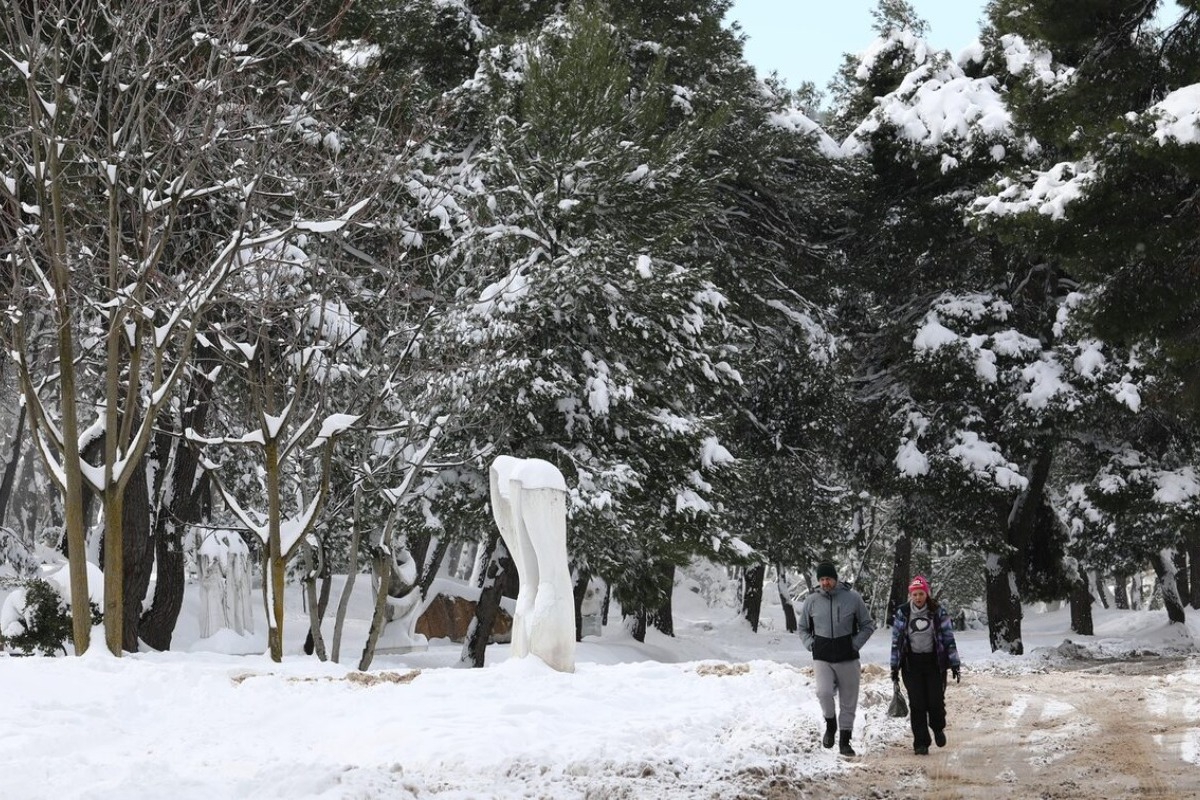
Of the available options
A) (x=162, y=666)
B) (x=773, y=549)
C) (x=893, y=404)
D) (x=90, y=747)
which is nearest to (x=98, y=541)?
A: (x=162, y=666)

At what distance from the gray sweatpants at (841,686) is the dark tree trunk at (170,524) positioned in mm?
12271

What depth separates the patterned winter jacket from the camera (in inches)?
373

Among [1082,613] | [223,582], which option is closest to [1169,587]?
[1082,613]

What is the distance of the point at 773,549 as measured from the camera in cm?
2569

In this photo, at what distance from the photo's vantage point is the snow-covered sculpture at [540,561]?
12.3 metres

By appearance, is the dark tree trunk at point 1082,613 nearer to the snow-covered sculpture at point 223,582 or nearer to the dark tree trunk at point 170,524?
the snow-covered sculpture at point 223,582

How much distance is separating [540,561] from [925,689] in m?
4.45

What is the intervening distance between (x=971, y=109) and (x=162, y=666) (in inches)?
690

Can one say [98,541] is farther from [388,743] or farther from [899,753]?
[899,753]

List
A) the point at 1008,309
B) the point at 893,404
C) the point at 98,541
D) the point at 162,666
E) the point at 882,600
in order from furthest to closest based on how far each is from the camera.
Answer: the point at 882,600 → the point at 893,404 → the point at 1008,309 → the point at 98,541 → the point at 162,666

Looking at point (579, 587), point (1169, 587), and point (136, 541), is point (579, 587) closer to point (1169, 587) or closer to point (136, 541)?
point (136, 541)

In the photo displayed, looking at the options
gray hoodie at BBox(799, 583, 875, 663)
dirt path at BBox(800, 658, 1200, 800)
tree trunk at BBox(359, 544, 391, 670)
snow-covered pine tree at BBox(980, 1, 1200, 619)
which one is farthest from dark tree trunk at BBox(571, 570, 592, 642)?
gray hoodie at BBox(799, 583, 875, 663)

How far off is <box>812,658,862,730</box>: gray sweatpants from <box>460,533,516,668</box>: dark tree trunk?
1102cm

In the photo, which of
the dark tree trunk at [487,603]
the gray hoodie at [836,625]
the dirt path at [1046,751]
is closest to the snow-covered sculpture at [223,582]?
the dark tree trunk at [487,603]
